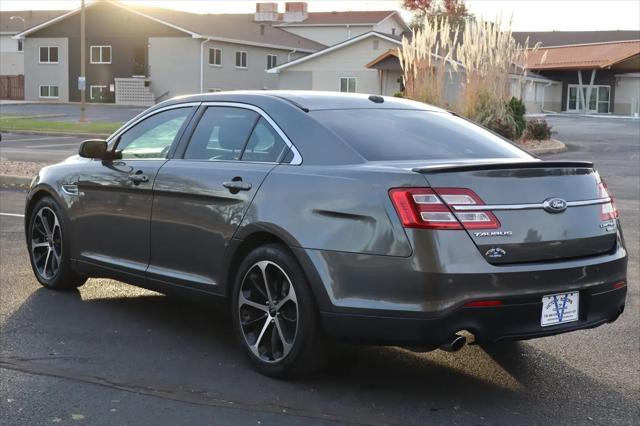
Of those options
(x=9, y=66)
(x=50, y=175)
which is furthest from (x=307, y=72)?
(x=50, y=175)

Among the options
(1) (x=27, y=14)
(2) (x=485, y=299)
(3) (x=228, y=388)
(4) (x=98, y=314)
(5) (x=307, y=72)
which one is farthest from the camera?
(1) (x=27, y=14)

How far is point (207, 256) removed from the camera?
544 centimetres

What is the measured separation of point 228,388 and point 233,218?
39.2 inches

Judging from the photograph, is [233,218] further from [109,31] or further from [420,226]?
[109,31]

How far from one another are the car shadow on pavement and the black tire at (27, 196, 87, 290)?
0.53m

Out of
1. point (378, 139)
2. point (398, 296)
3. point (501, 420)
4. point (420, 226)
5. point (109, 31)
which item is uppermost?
point (109, 31)

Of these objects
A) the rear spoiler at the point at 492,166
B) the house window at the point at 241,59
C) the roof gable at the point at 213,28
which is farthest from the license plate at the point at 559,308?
the house window at the point at 241,59

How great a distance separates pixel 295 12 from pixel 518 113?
168ft

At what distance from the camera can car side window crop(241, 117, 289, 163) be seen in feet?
17.3

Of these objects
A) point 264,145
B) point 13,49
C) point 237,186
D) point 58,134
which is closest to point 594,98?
point 58,134

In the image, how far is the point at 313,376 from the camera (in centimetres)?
501

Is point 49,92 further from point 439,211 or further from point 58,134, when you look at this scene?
point 439,211

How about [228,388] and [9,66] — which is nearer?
[228,388]

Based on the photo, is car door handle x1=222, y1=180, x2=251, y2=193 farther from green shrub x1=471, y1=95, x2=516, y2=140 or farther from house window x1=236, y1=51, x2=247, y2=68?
house window x1=236, y1=51, x2=247, y2=68
